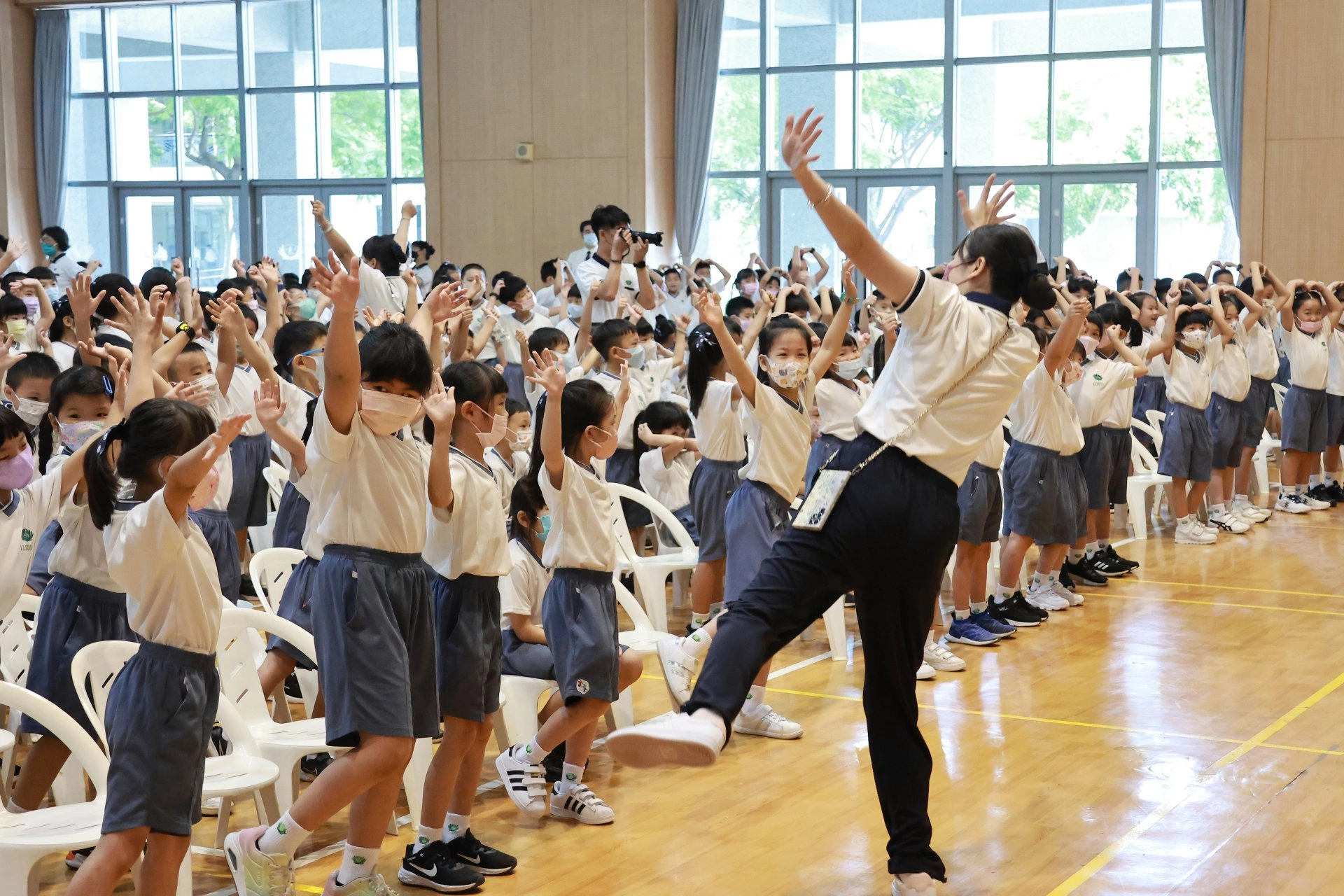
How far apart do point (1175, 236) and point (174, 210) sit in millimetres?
12021

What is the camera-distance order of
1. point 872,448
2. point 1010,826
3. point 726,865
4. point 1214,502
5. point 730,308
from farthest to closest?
point 730,308 → point 1214,502 → point 1010,826 → point 726,865 → point 872,448

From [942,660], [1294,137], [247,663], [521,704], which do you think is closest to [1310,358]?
[1294,137]

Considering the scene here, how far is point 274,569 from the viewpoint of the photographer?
4754 millimetres

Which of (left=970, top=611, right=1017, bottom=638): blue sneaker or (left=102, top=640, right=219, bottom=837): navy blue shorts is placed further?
(left=970, top=611, right=1017, bottom=638): blue sneaker

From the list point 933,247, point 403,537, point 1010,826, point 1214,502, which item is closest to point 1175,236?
point 933,247

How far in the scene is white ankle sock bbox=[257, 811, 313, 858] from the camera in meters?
3.24

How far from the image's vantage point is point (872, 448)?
3.29 metres

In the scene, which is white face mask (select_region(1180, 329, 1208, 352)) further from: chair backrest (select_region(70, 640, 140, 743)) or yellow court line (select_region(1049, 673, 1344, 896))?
chair backrest (select_region(70, 640, 140, 743))

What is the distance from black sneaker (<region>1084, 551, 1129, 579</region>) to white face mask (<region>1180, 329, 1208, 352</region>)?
1803 millimetres

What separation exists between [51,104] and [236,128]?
7.77ft

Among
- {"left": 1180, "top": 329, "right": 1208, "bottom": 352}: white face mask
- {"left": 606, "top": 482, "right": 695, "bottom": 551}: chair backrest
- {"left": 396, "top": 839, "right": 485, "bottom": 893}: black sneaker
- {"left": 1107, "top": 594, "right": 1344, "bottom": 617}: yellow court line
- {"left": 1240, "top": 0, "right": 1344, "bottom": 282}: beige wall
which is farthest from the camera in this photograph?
{"left": 1240, "top": 0, "right": 1344, "bottom": 282}: beige wall

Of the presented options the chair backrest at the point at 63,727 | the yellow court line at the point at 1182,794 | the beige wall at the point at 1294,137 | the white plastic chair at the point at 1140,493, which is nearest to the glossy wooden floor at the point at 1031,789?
the yellow court line at the point at 1182,794

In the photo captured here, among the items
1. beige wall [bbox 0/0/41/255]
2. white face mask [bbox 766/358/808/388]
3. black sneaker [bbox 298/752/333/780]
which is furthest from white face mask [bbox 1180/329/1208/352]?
beige wall [bbox 0/0/41/255]

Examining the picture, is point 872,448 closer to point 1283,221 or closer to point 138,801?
point 138,801
